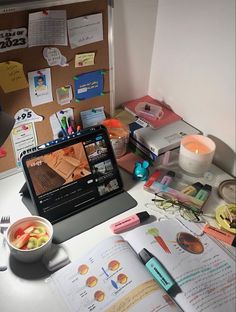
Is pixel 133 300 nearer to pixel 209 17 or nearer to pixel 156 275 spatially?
pixel 156 275

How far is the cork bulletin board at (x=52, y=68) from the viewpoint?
88cm

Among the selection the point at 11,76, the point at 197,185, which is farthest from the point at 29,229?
the point at 197,185

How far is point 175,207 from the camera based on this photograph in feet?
3.26

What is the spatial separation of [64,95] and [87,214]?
1.16 feet

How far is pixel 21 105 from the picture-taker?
968 millimetres

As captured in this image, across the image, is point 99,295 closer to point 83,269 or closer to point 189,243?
point 83,269

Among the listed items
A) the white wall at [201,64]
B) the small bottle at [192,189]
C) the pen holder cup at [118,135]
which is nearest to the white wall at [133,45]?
the white wall at [201,64]

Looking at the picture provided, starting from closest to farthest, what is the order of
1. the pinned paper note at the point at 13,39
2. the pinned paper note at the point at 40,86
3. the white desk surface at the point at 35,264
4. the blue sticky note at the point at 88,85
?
the white desk surface at the point at 35,264
the pinned paper note at the point at 13,39
the pinned paper note at the point at 40,86
the blue sticky note at the point at 88,85

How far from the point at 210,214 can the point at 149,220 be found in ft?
0.57

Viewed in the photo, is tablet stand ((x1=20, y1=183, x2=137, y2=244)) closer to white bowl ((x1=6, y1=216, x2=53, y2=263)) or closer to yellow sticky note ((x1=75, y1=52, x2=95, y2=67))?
white bowl ((x1=6, y1=216, x2=53, y2=263))

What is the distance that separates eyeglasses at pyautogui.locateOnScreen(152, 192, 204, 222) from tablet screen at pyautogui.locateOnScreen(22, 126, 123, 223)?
0.40ft

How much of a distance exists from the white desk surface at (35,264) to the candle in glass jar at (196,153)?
0.22ft

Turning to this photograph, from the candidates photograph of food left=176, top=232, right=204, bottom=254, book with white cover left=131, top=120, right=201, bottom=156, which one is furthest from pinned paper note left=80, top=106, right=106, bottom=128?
photograph of food left=176, top=232, right=204, bottom=254

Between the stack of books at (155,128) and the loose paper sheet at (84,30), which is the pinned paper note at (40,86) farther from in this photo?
Result: the stack of books at (155,128)
